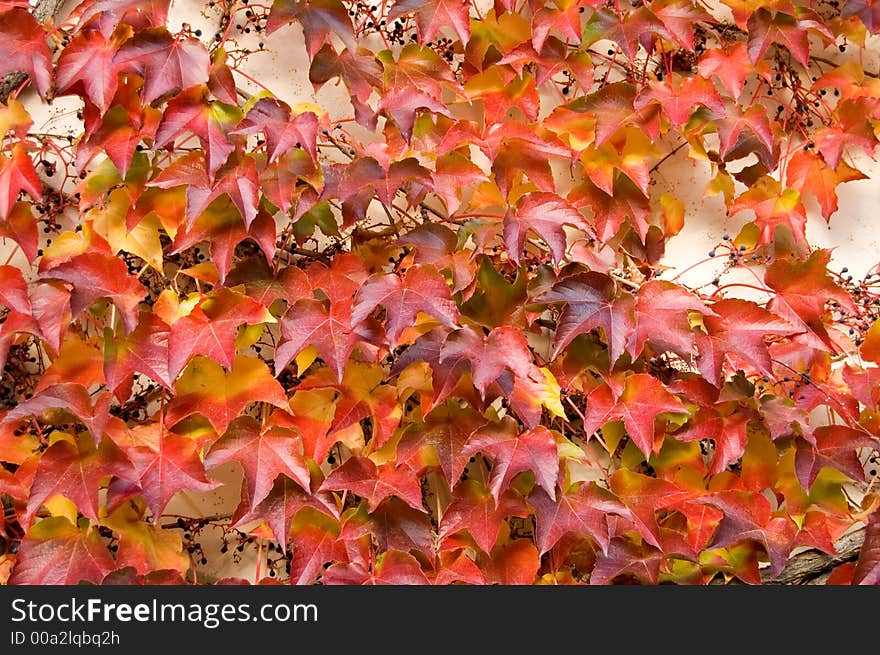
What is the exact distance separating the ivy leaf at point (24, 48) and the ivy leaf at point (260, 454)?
1.75ft

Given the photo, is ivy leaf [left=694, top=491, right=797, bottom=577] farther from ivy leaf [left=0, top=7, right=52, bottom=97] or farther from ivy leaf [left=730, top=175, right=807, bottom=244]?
ivy leaf [left=0, top=7, right=52, bottom=97]

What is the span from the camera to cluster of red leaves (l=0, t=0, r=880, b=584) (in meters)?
1.20

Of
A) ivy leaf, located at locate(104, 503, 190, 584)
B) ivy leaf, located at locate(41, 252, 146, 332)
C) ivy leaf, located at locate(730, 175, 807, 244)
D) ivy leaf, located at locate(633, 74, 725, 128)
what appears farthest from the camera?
ivy leaf, located at locate(730, 175, 807, 244)

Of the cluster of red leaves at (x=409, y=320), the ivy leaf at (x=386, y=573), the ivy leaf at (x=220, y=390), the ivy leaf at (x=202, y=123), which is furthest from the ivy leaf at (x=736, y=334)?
the ivy leaf at (x=202, y=123)

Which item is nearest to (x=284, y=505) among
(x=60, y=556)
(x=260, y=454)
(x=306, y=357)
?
(x=260, y=454)

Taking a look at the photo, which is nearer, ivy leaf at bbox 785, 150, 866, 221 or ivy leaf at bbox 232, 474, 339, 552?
ivy leaf at bbox 232, 474, 339, 552

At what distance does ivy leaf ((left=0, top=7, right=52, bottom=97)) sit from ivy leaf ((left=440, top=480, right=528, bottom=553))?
80cm

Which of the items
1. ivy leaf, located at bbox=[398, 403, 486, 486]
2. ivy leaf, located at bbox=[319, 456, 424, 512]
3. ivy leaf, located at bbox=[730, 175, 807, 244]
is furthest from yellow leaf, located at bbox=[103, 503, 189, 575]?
ivy leaf, located at bbox=[730, 175, 807, 244]

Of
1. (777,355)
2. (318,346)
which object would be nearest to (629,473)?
(777,355)

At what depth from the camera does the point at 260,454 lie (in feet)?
3.87

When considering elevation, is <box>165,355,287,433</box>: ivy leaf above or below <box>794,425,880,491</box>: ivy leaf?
above

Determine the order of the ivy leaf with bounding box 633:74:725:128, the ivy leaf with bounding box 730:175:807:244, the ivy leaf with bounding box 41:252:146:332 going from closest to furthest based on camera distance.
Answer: the ivy leaf with bounding box 41:252:146:332 → the ivy leaf with bounding box 633:74:725:128 → the ivy leaf with bounding box 730:175:807:244

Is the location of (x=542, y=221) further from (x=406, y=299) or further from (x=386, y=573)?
(x=386, y=573)

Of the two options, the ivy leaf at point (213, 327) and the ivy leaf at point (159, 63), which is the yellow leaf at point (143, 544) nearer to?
the ivy leaf at point (213, 327)
